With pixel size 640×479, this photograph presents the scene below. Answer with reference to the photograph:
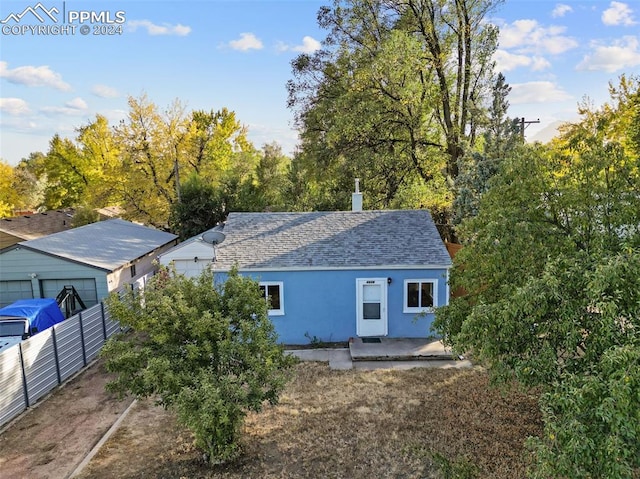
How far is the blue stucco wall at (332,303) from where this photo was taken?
42.9 feet

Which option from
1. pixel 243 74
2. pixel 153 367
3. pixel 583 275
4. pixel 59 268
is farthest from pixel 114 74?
pixel 583 275

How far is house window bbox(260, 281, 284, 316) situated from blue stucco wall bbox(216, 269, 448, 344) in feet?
0.39

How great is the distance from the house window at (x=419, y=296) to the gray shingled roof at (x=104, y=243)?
1086 centimetres

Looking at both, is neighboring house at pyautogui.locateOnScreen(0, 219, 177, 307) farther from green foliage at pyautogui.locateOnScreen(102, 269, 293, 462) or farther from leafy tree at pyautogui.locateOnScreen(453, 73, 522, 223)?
leafy tree at pyautogui.locateOnScreen(453, 73, 522, 223)

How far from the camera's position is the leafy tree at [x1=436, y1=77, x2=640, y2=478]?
4309 mm

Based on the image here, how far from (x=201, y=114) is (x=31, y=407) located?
33006 mm

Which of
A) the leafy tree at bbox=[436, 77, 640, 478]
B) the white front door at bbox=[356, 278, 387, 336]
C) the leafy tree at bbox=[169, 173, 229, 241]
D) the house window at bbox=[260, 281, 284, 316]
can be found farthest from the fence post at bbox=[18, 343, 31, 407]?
the leafy tree at bbox=[169, 173, 229, 241]

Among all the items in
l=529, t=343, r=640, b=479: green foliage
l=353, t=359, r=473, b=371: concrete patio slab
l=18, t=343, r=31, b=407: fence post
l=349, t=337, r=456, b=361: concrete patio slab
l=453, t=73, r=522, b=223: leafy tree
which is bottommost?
l=353, t=359, r=473, b=371: concrete patio slab

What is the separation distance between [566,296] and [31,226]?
1253 inches

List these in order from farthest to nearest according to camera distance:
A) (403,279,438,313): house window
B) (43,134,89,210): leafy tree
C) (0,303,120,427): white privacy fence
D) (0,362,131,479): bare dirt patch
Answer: (43,134,89,210): leafy tree < (403,279,438,313): house window < (0,303,120,427): white privacy fence < (0,362,131,479): bare dirt patch

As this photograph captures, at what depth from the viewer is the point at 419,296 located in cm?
1322

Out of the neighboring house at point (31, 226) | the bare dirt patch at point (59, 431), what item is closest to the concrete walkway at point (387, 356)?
the bare dirt patch at point (59, 431)

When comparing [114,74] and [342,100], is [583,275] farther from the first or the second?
[114,74]

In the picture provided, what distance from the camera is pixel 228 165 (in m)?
36.0
